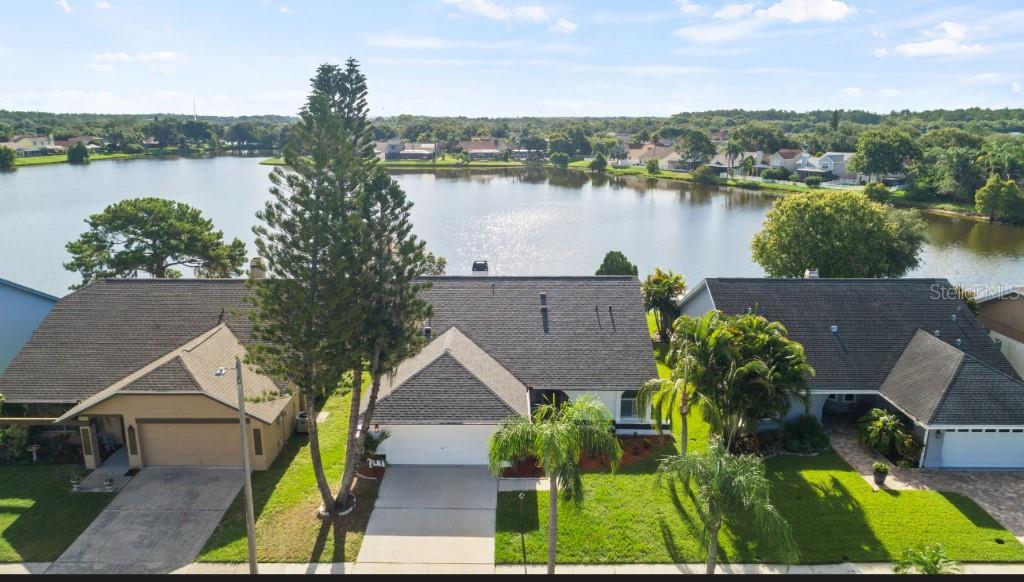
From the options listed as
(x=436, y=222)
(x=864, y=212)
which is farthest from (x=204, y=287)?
(x=436, y=222)

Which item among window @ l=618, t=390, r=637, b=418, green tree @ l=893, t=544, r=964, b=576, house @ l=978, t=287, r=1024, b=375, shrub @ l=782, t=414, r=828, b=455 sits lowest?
shrub @ l=782, t=414, r=828, b=455

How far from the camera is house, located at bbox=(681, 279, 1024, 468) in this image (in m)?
20.3

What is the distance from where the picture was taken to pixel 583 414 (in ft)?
49.6

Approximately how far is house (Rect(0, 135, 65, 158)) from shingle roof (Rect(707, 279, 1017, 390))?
157012 mm

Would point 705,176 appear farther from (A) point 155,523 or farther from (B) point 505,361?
(A) point 155,523

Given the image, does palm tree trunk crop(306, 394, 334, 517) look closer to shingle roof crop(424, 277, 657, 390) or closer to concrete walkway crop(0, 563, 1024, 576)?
concrete walkway crop(0, 563, 1024, 576)

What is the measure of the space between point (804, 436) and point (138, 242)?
3298 cm

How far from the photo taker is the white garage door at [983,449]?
66.5ft

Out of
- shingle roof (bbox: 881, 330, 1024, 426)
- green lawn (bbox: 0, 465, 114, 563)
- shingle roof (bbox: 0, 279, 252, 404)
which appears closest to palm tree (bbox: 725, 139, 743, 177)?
shingle roof (bbox: 881, 330, 1024, 426)

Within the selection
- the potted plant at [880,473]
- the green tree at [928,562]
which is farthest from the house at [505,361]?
the green tree at [928,562]

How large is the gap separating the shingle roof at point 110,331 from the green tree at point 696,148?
353 ft

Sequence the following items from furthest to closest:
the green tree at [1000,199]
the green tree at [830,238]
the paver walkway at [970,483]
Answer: the green tree at [1000,199]
the green tree at [830,238]
the paver walkway at [970,483]

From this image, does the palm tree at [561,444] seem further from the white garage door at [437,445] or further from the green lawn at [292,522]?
the white garage door at [437,445]

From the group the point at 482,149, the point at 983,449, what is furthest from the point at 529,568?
the point at 482,149
